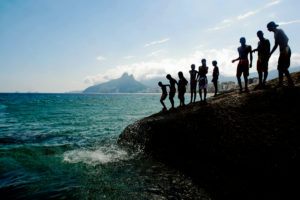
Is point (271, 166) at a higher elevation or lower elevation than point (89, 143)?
higher

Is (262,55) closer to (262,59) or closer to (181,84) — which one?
(262,59)

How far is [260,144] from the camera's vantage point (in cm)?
507

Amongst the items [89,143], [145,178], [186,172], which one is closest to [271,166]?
[186,172]

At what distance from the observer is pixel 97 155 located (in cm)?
870

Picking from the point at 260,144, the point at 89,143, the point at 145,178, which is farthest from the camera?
the point at 89,143

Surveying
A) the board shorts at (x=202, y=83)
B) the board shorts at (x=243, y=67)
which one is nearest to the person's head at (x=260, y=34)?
the board shorts at (x=243, y=67)

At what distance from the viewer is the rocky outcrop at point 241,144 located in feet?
15.0

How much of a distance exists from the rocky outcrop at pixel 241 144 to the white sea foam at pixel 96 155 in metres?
1.72

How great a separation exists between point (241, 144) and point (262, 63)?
4.18 metres

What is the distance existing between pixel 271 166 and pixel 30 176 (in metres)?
7.97

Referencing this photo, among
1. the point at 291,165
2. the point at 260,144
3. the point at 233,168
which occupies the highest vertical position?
the point at 260,144

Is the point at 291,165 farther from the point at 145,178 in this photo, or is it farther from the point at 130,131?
the point at 130,131

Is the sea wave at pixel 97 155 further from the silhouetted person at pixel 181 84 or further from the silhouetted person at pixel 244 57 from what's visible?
the silhouetted person at pixel 244 57

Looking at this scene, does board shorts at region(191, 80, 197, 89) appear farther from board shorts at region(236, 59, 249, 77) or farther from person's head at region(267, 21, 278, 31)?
person's head at region(267, 21, 278, 31)
